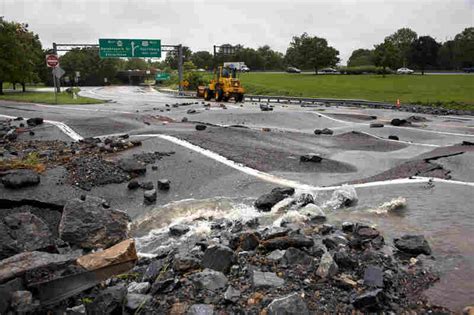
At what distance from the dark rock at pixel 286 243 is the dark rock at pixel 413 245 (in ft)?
4.45

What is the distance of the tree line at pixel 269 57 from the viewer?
45.1 m

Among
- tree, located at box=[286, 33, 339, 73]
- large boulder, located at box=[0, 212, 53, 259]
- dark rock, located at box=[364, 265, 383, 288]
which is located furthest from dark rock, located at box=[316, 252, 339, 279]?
tree, located at box=[286, 33, 339, 73]

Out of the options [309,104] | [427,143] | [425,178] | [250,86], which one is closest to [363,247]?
[425,178]

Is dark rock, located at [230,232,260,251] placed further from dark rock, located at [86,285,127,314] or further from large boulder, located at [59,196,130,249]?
large boulder, located at [59,196,130,249]

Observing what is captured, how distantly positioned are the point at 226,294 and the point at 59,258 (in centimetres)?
214

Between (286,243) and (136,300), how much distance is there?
7.68 feet

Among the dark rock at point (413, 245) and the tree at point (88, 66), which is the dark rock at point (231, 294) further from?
the tree at point (88, 66)

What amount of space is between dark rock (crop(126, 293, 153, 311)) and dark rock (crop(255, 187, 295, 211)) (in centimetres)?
418

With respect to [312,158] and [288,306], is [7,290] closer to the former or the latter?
[288,306]

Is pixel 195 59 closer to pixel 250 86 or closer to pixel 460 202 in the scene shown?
pixel 250 86

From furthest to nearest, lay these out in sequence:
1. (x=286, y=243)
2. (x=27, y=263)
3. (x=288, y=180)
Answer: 1. (x=288, y=180)
2. (x=286, y=243)
3. (x=27, y=263)

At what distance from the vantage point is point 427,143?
16.7 meters

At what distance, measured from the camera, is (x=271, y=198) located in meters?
9.16

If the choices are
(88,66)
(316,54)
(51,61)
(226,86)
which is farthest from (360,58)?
(51,61)
